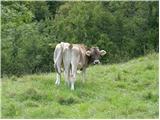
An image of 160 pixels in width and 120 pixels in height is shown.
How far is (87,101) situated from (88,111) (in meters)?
1.13

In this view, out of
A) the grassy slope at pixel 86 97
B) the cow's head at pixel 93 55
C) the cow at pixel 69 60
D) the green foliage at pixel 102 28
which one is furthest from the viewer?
the green foliage at pixel 102 28

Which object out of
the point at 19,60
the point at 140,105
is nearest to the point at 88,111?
the point at 140,105

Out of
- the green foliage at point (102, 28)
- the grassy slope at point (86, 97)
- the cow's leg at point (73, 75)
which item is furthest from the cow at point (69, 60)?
the green foliage at point (102, 28)

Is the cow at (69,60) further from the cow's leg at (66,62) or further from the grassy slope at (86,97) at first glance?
the grassy slope at (86,97)

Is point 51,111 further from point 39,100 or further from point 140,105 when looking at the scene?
point 140,105

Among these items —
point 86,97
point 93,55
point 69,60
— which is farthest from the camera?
point 93,55

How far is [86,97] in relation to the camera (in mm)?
13156

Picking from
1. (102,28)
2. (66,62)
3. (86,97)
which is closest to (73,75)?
(66,62)

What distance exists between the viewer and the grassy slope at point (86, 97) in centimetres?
1141

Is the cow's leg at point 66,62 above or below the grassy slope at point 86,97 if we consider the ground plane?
above

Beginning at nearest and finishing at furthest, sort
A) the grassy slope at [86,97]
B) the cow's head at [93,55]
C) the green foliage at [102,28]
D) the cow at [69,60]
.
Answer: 1. the grassy slope at [86,97]
2. the cow at [69,60]
3. the cow's head at [93,55]
4. the green foliage at [102,28]

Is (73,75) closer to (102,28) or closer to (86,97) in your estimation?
(86,97)

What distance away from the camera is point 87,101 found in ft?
41.8

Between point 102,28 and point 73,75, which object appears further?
point 102,28
